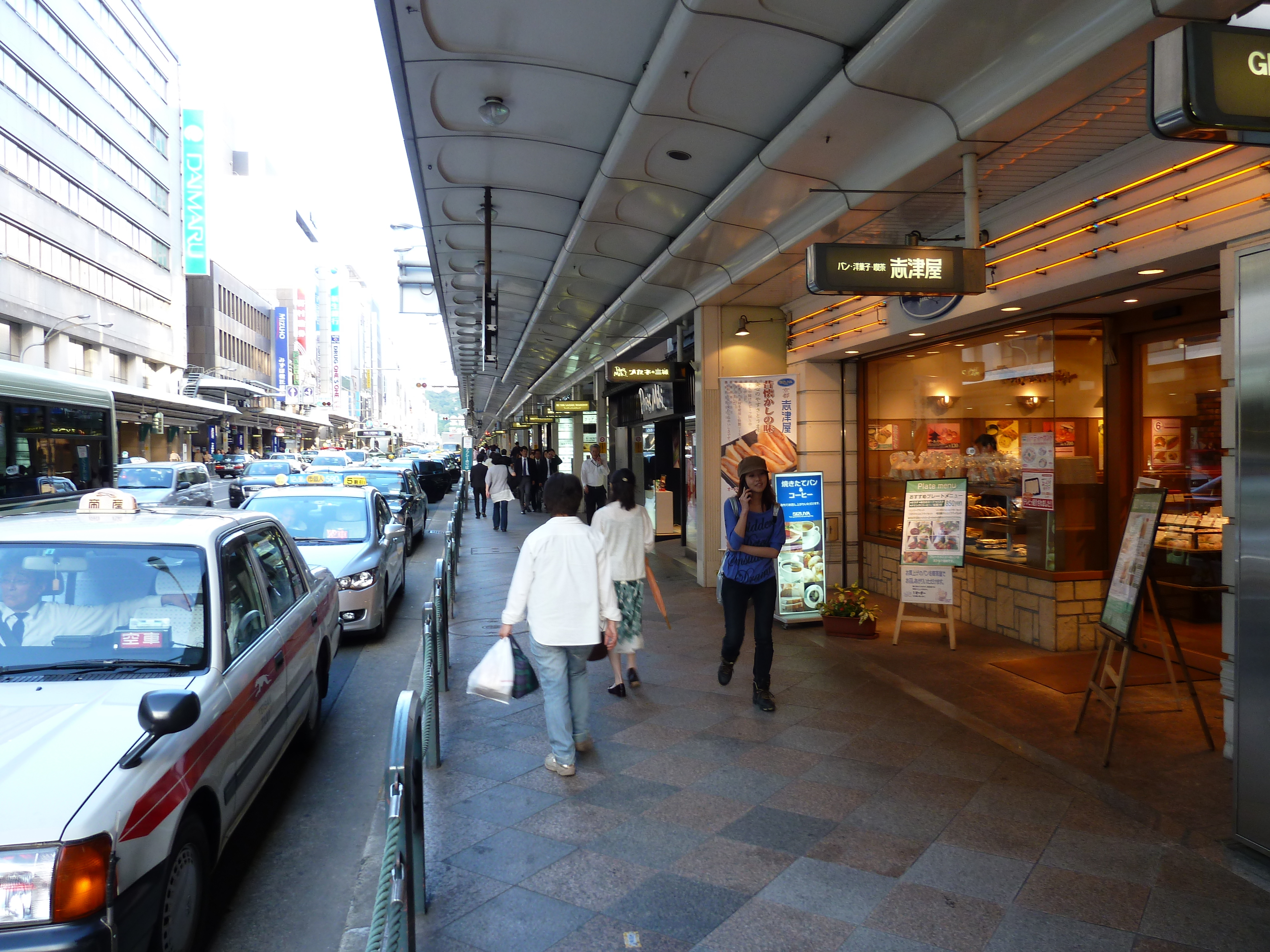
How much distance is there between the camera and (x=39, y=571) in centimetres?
377

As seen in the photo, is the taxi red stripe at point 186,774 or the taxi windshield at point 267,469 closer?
the taxi red stripe at point 186,774

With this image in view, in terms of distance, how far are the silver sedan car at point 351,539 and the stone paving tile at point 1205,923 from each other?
21.2ft

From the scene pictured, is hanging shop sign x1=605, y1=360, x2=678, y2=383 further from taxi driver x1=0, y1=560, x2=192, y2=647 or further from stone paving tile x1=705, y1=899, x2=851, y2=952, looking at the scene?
stone paving tile x1=705, y1=899, x2=851, y2=952

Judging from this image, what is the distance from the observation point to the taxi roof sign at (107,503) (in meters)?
4.40

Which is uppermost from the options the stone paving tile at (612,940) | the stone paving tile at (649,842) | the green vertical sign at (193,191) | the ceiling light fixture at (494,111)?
the green vertical sign at (193,191)

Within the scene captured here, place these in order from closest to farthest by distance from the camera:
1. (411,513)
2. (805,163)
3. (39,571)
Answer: (39,571), (805,163), (411,513)

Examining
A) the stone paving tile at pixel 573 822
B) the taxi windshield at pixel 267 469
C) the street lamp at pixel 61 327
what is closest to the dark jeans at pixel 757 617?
the stone paving tile at pixel 573 822

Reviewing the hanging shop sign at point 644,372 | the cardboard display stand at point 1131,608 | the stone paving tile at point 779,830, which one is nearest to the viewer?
the stone paving tile at point 779,830

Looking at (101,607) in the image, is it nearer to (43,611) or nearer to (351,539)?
(43,611)

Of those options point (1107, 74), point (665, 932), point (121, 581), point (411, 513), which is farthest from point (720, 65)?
point (411, 513)

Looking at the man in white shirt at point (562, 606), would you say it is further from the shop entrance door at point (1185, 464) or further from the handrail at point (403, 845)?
the shop entrance door at point (1185, 464)

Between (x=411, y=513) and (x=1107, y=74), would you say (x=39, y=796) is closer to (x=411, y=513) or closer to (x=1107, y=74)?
(x=1107, y=74)

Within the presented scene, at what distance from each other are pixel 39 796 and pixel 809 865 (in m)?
2.98

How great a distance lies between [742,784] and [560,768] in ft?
3.39
